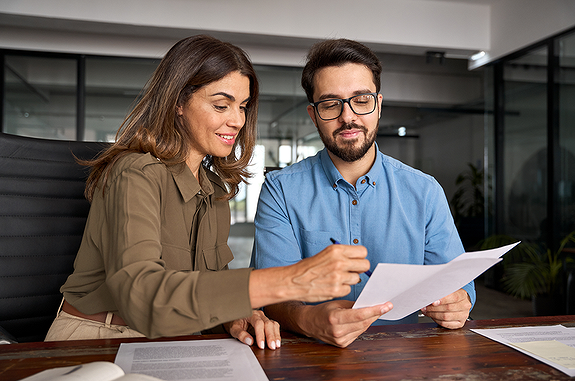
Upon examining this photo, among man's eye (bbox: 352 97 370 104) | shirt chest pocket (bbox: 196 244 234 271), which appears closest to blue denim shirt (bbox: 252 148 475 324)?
shirt chest pocket (bbox: 196 244 234 271)

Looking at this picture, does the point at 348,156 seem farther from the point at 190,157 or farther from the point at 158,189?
the point at 158,189

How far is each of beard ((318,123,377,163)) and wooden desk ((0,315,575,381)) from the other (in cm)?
66

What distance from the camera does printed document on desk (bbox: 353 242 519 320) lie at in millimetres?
794

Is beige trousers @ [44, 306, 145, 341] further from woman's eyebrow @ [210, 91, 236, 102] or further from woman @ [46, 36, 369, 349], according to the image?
woman's eyebrow @ [210, 91, 236, 102]

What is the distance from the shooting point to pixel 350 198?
151cm

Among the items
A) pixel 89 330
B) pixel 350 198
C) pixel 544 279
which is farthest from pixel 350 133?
pixel 544 279

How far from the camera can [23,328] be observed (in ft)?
4.70

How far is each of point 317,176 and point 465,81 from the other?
6090 mm

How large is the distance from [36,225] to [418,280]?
1.29 meters

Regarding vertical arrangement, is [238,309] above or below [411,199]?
below

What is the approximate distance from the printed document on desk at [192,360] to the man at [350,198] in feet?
1.64

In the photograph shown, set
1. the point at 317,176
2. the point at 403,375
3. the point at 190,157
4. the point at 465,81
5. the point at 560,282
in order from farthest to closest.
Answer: the point at 465,81 < the point at 560,282 < the point at 317,176 < the point at 190,157 < the point at 403,375

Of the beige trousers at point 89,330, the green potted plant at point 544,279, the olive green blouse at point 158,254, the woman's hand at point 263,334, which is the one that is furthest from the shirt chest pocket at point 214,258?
the green potted plant at point 544,279

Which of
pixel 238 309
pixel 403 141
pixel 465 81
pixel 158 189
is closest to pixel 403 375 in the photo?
pixel 238 309
